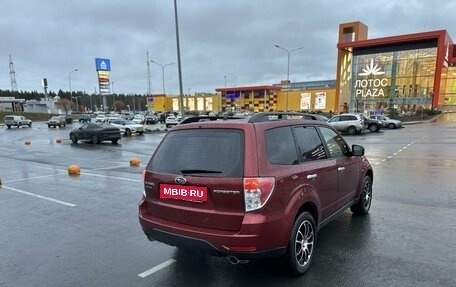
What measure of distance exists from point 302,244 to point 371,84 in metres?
67.7

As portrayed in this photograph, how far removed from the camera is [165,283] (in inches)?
143

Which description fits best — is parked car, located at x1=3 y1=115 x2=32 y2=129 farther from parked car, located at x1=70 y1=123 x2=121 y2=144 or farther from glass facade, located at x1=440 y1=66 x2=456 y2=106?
glass facade, located at x1=440 y1=66 x2=456 y2=106

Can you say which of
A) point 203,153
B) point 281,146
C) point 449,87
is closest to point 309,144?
point 281,146

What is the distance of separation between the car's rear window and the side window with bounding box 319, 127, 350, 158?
1756 mm

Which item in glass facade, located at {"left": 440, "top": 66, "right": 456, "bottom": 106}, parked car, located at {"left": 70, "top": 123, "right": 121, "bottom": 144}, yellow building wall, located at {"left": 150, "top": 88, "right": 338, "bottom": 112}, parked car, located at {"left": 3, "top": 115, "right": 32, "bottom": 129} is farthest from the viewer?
yellow building wall, located at {"left": 150, "top": 88, "right": 338, "bottom": 112}

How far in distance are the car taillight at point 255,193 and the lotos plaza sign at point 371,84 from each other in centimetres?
6742

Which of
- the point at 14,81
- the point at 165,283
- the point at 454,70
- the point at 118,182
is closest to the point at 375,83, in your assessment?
the point at 454,70

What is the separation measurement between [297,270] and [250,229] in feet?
2.94

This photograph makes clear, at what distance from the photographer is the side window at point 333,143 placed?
15.6 feet

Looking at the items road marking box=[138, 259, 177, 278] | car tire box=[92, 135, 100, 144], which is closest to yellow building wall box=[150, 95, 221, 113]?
car tire box=[92, 135, 100, 144]

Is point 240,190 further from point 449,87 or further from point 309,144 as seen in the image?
point 449,87

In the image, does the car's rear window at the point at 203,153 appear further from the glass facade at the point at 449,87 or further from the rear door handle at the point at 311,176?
the glass facade at the point at 449,87

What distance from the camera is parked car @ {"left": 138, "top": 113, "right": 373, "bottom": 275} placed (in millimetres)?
3322

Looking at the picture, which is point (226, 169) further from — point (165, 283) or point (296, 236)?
point (165, 283)
